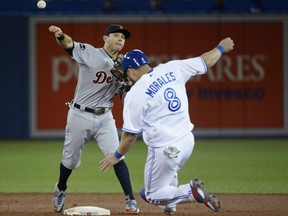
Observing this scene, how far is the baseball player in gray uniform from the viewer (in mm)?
8648

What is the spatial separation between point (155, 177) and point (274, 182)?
500 centimetres

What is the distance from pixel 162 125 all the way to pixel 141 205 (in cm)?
288

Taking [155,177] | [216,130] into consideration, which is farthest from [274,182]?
[216,130]

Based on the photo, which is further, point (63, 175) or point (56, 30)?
point (63, 175)

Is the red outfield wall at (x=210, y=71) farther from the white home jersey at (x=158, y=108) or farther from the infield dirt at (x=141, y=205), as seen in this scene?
the white home jersey at (x=158, y=108)

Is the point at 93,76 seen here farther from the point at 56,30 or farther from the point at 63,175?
the point at 63,175

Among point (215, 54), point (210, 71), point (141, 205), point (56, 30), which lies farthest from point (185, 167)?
point (215, 54)

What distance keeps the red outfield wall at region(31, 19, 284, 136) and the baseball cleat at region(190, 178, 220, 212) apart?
12.0m

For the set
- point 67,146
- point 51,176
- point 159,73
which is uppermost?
point 159,73

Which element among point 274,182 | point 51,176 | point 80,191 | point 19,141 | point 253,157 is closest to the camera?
point 80,191

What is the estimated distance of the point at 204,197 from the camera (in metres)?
6.79

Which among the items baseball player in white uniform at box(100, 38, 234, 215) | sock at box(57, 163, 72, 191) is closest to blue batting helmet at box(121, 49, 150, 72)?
baseball player in white uniform at box(100, 38, 234, 215)

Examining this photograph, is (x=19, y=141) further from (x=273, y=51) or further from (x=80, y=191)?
(x=80, y=191)

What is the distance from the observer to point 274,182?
11.7 metres
